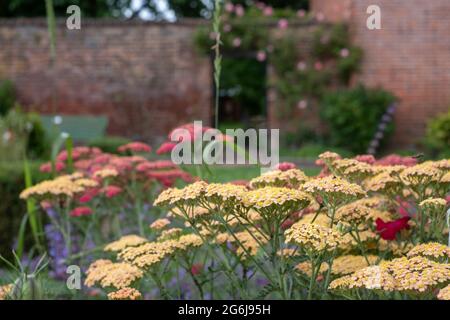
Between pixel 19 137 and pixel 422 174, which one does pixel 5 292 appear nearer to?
pixel 422 174

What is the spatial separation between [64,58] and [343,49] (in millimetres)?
4639

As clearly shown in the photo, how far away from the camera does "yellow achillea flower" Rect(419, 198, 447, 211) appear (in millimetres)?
1631

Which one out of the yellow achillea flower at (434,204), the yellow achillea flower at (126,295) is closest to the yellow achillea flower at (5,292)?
the yellow achillea flower at (126,295)

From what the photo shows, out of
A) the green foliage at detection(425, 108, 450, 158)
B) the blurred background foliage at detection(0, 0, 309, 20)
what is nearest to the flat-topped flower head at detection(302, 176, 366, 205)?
the green foliage at detection(425, 108, 450, 158)

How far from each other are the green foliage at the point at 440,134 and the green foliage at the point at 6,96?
6.67 meters

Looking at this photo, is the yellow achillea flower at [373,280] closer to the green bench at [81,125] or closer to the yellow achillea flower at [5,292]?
the yellow achillea flower at [5,292]

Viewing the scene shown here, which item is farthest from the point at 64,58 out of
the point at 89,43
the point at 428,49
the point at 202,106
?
the point at 428,49

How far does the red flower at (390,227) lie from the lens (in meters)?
1.92

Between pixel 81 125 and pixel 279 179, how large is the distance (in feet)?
31.6

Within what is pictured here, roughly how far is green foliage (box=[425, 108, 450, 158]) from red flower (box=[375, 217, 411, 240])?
753 centimetres

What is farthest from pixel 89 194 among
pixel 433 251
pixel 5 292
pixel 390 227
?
pixel 433 251

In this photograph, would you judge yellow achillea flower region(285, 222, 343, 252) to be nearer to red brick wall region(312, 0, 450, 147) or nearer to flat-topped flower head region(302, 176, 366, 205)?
flat-topped flower head region(302, 176, 366, 205)

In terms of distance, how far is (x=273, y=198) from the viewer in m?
1.51

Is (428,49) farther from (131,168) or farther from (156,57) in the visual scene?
(131,168)
